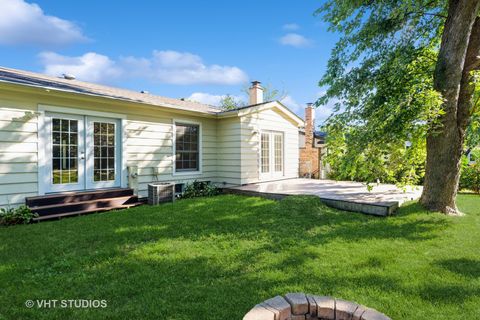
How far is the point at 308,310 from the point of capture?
1.82 m

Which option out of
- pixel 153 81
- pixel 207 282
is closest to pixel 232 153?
pixel 207 282

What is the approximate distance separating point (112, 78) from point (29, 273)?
4263 cm

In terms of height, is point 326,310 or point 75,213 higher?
point 326,310

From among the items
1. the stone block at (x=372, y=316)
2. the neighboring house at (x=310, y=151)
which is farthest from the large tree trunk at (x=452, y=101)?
the neighboring house at (x=310, y=151)

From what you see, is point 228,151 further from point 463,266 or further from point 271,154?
point 463,266

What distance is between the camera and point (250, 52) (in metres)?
20.2

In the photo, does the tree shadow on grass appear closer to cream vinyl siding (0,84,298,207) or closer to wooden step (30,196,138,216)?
cream vinyl siding (0,84,298,207)

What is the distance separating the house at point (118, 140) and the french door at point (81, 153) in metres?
0.02

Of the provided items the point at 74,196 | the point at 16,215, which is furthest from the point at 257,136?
the point at 16,215

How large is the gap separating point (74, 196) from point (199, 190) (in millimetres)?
3478

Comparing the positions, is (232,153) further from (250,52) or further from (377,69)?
(250,52)

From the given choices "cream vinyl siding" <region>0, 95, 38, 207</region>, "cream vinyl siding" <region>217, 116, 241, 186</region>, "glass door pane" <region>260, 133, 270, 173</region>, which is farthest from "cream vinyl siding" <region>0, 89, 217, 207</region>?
"glass door pane" <region>260, 133, 270, 173</region>

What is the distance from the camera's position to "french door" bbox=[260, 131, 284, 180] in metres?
10.0

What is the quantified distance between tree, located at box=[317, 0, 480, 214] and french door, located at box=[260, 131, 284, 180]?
11.5 feet
